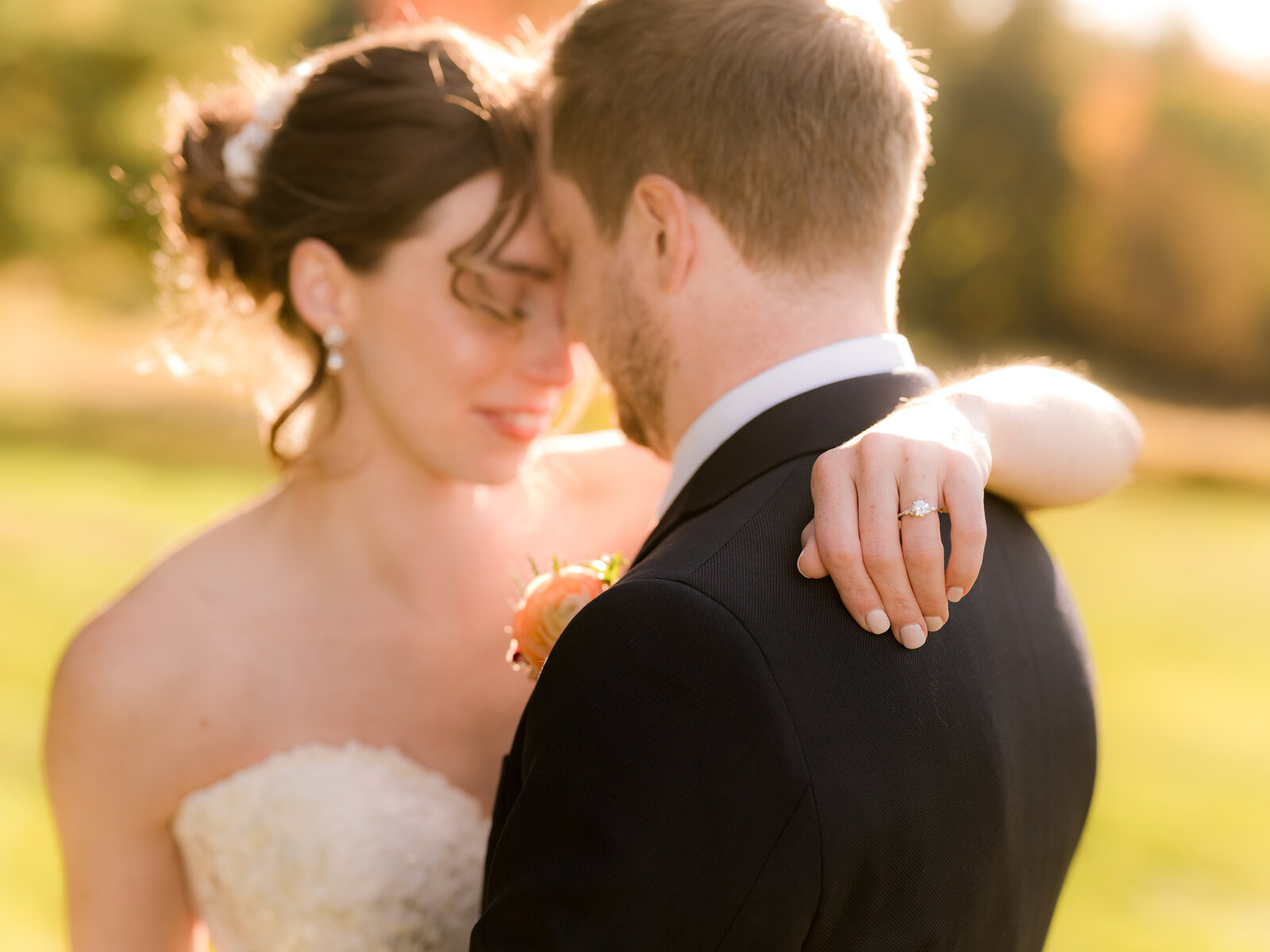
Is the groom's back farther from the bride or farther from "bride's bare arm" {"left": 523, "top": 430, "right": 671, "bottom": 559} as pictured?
"bride's bare arm" {"left": 523, "top": 430, "right": 671, "bottom": 559}

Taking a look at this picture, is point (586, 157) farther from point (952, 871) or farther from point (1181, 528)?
point (1181, 528)

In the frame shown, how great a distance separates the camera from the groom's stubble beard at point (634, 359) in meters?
2.31

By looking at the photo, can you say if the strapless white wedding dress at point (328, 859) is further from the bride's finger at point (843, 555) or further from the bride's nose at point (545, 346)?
the bride's finger at point (843, 555)

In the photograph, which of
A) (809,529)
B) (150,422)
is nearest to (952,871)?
(809,529)

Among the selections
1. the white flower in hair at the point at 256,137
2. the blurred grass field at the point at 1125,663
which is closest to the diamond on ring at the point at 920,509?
the white flower in hair at the point at 256,137

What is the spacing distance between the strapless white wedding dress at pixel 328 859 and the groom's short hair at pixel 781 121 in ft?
5.52

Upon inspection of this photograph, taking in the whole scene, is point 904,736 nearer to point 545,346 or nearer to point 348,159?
point 545,346

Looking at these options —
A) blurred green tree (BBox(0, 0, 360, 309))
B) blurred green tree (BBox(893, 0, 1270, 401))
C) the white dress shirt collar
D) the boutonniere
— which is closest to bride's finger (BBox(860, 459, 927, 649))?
the white dress shirt collar

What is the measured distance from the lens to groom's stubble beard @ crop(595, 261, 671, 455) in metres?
2.31

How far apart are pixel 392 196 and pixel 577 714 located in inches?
68.0

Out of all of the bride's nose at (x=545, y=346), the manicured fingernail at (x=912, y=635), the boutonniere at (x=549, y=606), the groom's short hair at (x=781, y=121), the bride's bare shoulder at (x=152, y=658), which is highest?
the groom's short hair at (x=781, y=121)

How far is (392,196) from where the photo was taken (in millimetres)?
2939

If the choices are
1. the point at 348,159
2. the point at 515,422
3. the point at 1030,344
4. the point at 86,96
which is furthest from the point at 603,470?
the point at 1030,344

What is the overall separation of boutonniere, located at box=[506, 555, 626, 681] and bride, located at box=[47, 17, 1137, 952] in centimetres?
72
